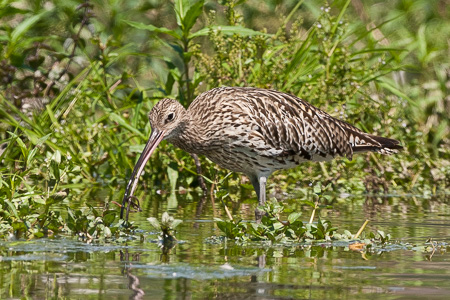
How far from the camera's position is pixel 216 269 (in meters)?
5.48

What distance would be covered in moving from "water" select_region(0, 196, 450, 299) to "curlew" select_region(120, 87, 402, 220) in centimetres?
116

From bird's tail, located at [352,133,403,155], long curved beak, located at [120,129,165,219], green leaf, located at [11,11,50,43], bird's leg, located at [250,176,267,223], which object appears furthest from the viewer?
green leaf, located at [11,11,50,43]

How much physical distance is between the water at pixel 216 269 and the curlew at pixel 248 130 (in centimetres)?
116

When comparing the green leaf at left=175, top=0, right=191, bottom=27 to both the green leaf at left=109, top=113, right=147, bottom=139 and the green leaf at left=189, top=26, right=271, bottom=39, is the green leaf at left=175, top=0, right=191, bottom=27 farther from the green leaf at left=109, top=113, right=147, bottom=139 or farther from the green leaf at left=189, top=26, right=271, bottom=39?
the green leaf at left=109, top=113, right=147, bottom=139

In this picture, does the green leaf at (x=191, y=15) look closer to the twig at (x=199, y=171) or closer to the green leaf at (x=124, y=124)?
the green leaf at (x=124, y=124)

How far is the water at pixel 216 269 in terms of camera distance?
4836 mm

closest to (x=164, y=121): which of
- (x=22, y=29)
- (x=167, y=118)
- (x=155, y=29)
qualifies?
(x=167, y=118)

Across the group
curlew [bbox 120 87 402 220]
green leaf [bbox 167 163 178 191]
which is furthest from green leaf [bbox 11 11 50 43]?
curlew [bbox 120 87 402 220]

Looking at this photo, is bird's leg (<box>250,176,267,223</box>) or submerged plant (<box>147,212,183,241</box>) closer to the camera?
submerged plant (<box>147,212,183,241</box>)

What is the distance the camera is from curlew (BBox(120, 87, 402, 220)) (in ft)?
27.9

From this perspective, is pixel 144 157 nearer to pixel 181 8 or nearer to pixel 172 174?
pixel 172 174

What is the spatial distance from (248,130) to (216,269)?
10.6 feet

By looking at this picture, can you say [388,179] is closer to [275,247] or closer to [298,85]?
[298,85]

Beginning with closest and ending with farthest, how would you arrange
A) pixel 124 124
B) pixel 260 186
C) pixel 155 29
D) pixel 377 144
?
pixel 260 186, pixel 377 144, pixel 155 29, pixel 124 124
